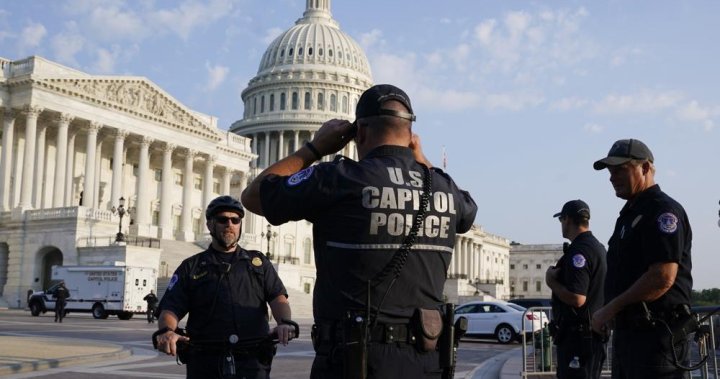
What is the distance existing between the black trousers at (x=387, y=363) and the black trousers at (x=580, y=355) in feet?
11.9

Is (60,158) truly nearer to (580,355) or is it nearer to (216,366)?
(580,355)

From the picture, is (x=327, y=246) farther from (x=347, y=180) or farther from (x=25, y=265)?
(x=25, y=265)

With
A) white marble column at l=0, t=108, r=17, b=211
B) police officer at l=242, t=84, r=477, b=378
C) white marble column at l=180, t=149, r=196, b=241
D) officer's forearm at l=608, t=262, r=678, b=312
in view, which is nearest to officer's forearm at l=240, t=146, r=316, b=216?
police officer at l=242, t=84, r=477, b=378

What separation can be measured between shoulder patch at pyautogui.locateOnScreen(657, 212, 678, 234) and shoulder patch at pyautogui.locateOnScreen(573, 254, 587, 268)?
189cm

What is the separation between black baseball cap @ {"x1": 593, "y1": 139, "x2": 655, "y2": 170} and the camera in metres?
6.06

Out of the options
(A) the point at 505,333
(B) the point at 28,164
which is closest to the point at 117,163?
(B) the point at 28,164

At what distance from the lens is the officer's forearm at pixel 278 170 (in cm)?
422

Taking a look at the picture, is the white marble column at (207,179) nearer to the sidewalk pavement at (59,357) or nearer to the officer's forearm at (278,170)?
the sidewalk pavement at (59,357)

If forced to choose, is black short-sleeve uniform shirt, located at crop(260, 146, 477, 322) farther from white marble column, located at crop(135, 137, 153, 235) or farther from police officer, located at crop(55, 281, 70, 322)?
white marble column, located at crop(135, 137, 153, 235)

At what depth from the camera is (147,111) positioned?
6562cm

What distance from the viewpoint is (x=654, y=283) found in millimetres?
5559

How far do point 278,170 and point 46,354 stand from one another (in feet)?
43.9

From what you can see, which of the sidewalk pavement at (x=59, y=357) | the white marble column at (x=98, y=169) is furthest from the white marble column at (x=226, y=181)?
the sidewalk pavement at (x=59, y=357)

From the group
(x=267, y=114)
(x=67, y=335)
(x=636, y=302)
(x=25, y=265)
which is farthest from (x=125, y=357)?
(x=267, y=114)
